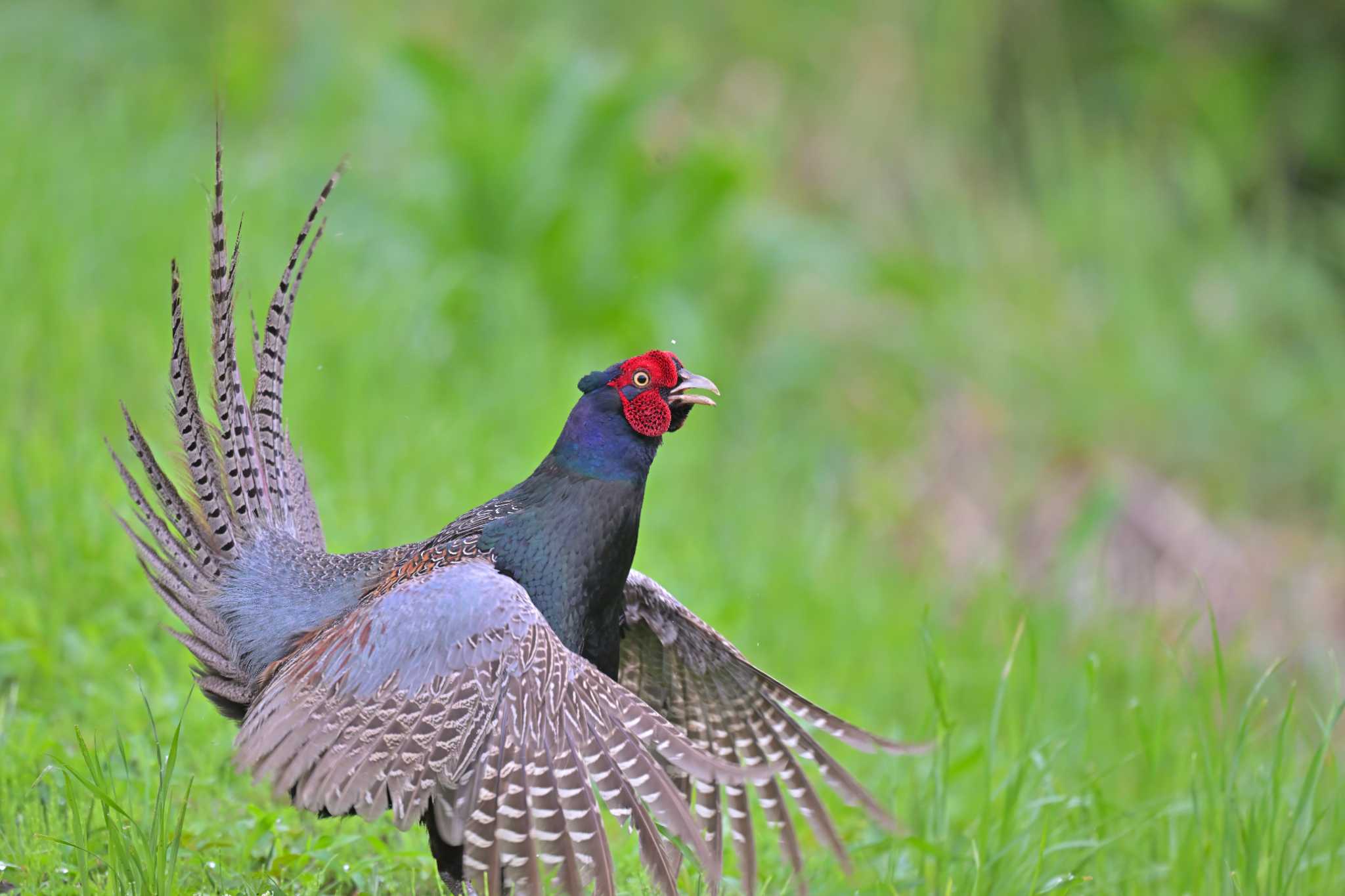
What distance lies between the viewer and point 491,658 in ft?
10.1

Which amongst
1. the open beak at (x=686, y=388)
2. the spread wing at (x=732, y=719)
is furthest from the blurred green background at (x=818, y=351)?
the open beak at (x=686, y=388)

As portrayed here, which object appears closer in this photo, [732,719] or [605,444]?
[605,444]

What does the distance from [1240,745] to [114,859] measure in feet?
8.24

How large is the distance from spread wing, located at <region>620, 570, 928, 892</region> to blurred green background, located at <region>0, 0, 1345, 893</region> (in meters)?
0.26

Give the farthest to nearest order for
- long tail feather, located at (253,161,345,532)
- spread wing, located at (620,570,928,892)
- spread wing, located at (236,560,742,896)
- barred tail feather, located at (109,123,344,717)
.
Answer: long tail feather, located at (253,161,345,532), barred tail feather, located at (109,123,344,717), spread wing, located at (620,570,928,892), spread wing, located at (236,560,742,896)

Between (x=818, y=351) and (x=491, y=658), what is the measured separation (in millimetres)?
5655

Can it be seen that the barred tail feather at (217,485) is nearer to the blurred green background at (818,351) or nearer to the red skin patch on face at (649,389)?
the blurred green background at (818,351)

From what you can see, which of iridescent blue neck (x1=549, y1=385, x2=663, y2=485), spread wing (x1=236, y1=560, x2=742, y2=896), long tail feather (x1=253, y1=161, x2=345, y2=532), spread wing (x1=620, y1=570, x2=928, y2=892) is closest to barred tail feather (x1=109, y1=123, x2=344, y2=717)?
long tail feather (x1=253, y1=161, x2=345, y2=532)

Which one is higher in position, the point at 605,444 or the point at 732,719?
the point at 605,444

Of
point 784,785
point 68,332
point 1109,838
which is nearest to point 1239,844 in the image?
point 1109,838

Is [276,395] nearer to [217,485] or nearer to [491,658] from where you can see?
[217,485]

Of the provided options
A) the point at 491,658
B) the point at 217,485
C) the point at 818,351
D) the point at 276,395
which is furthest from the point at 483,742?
the point at 818,351

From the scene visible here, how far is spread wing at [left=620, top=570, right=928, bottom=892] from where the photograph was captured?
11.2ft

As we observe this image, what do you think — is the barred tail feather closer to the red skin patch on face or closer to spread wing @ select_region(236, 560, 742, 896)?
spread wing @ select_region(236, 560, 742, 896)
